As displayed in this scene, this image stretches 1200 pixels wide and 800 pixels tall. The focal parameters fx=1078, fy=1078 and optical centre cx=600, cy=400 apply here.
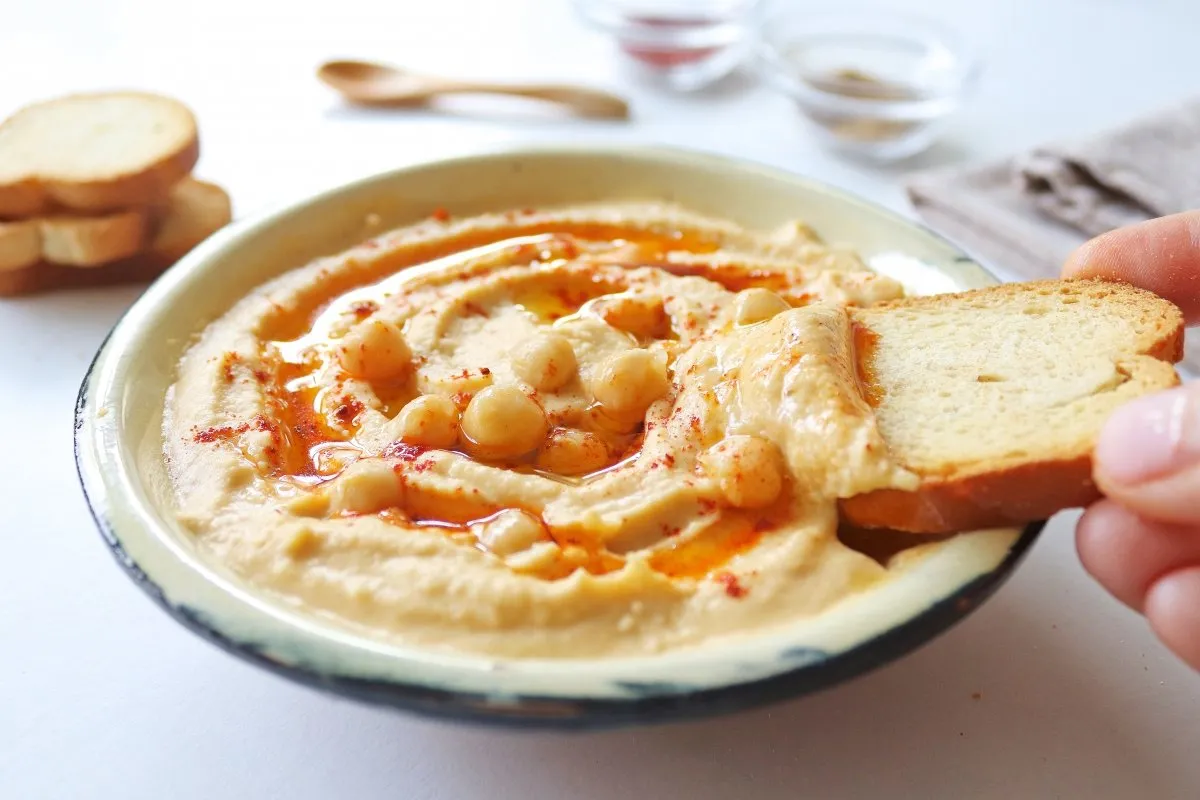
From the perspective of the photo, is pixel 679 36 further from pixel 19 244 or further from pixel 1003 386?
pixel 1003 386

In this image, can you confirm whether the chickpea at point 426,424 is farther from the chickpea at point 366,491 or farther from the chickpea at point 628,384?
the chickpea at point 628,384

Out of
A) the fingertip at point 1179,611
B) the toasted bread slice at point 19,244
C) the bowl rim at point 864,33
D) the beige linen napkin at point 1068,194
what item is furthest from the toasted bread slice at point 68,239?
the fingertip at point 1179,611

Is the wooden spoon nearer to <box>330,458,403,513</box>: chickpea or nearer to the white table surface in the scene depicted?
the white table surface

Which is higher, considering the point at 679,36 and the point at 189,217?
the point at 679,36

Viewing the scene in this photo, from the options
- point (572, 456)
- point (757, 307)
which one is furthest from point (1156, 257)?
point (572, 456)

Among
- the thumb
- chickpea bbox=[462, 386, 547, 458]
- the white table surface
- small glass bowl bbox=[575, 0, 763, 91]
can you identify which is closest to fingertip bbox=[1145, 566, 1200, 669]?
the thumb

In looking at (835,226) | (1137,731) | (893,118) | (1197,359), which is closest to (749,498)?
(1137,731)

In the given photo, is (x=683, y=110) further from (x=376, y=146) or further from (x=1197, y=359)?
(x=1197, y=359)
